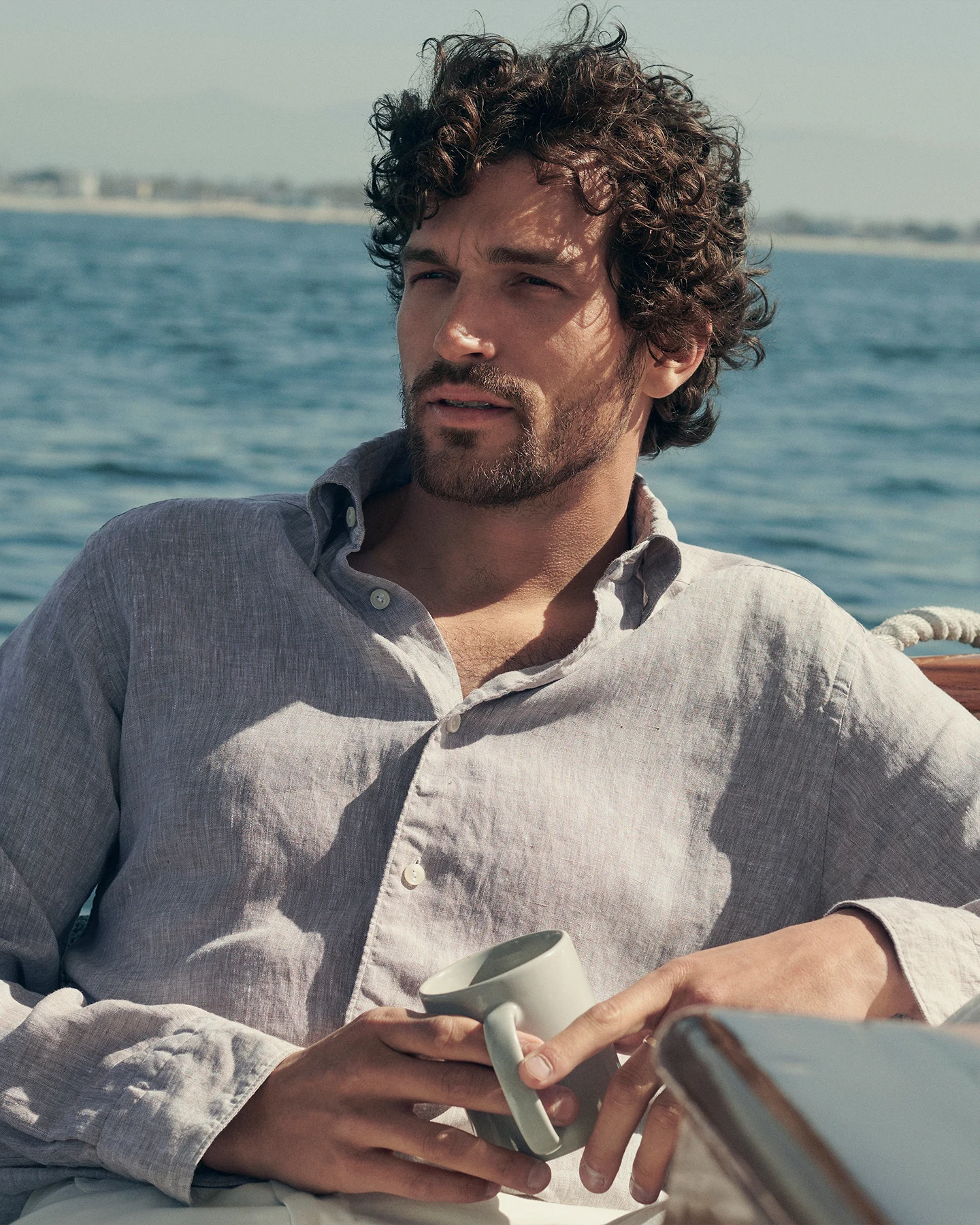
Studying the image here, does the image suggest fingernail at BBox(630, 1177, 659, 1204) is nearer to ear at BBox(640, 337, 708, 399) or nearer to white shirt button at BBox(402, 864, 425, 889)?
white shirt button at BBox(402, 864, 425, 889)

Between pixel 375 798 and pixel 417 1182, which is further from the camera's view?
pixel 375 798

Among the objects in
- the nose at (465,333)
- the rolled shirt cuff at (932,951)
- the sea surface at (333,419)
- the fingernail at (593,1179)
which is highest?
the nose at (465,333)

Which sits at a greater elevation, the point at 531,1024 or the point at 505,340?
the point at 505,340

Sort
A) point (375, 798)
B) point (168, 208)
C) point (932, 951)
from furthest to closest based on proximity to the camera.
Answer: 1. point (168, 208)
2. point (375, 798)
3. point (932, 951)

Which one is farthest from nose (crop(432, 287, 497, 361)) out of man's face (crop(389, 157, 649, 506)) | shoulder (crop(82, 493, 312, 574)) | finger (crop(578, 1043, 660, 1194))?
finger (crop(578, 1043, 660, 1194))

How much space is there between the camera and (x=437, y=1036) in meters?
1.16

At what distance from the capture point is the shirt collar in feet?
5.69

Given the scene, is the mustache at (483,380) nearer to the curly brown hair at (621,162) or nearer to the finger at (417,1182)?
the curly brown hair at (621,162)

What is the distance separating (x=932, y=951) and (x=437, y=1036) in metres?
0.53

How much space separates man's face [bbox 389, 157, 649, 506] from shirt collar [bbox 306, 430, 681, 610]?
0.29 ft

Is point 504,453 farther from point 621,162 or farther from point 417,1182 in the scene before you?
point 417,1182

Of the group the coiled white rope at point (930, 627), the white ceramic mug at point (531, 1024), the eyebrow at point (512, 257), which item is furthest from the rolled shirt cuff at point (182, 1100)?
the coiled white rope at point (930, 627)

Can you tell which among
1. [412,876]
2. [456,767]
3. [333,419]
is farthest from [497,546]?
[333,419]

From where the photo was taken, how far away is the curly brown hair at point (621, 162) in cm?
183
